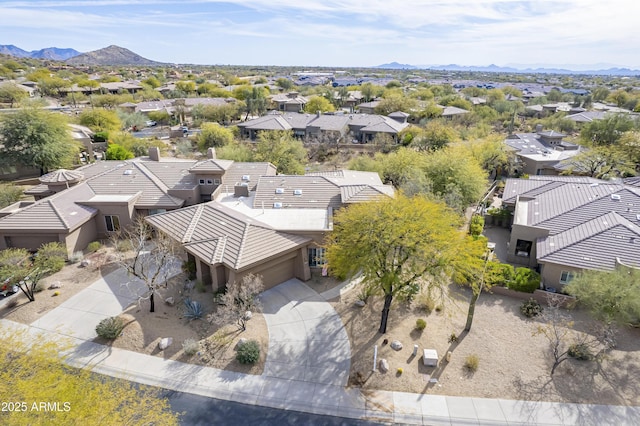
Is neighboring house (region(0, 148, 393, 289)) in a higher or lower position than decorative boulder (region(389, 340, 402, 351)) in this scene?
higher

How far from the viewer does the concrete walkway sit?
1686 cm

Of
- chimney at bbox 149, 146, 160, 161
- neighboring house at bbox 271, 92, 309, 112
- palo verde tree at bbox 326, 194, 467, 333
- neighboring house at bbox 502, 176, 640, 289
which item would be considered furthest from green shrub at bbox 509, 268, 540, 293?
neighboring house at bbox 271, 92, 309, 112

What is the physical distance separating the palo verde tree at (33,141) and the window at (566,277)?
55.3m

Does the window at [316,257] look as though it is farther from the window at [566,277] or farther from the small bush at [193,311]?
the window at [566,277]

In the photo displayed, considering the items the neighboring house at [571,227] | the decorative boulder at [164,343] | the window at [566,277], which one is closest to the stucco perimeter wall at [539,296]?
the window at [566,277]

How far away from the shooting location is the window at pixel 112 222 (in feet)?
109

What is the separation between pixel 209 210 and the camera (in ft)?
97.8

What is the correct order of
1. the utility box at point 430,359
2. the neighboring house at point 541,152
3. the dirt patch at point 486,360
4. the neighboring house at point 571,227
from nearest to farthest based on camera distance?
the dirt patch at point 486,360, the utility box at point 430,359, the neighboring house at point 571,227, the neighboring house at point 541,152

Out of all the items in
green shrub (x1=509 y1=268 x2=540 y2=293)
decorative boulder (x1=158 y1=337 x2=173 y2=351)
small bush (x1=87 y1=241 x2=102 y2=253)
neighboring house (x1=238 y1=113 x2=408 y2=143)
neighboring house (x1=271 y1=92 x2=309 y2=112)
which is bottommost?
decorative boulder (x1=158 y1=337 x2=173 y2=351)

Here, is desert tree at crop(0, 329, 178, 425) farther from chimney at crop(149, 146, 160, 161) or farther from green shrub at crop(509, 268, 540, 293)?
chimney at crop(149, 146, 160, 161)

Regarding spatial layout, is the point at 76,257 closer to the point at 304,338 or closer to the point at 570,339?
the point at 304,338

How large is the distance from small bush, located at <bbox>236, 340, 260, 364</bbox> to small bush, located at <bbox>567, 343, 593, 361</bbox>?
17.2m

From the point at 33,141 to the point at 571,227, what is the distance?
58.1 m

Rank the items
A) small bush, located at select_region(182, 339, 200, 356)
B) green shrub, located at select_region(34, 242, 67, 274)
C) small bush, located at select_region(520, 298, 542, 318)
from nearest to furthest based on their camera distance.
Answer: small bush, located at select_region(182, 339, 200, 356) → small bush, located at select_region(520, 298, 542, 318) → green shrub, located at select_region(34, 242, 67, 274)
